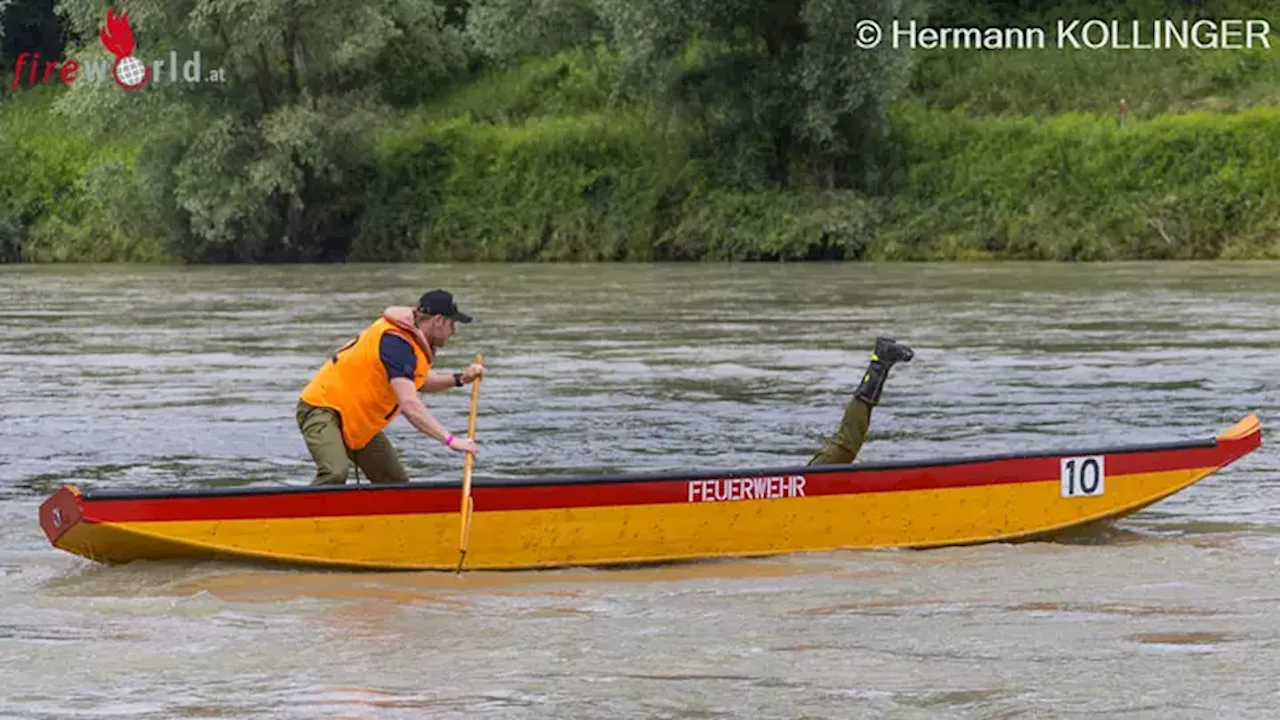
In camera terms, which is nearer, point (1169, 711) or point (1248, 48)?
point (1169, 711)

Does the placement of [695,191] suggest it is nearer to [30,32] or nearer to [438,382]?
[30,32]

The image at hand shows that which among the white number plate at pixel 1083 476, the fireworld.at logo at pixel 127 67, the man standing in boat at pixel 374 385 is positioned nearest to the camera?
the man standing in boat at pixel 374 385

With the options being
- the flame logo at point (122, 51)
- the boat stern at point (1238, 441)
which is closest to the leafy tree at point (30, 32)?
the flame logo at point (122, 51)

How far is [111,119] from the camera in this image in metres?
49.2

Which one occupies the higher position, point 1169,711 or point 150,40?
point 150,40

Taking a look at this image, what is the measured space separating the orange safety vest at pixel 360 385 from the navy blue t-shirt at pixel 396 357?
0.09 m

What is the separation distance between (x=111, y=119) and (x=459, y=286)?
12.4 m

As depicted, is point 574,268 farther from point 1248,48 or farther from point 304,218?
point 1248,48

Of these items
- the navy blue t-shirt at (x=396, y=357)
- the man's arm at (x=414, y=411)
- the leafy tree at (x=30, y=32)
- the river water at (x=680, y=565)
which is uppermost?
the leafy tree at (x=30, y=32)

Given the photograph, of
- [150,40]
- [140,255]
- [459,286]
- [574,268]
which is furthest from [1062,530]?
[140,255]

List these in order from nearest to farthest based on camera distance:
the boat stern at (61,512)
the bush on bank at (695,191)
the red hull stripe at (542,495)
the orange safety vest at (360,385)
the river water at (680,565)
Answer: the river water at (680,565) < the boat stern at (61,512) < the red hull stripe at (542,495) < the orange safety vest at (360,385) < the bush on bank at (695,191)

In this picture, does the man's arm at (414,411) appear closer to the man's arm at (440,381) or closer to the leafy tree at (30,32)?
the man's arm at (440,381)

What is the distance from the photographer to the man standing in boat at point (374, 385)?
11.7 m

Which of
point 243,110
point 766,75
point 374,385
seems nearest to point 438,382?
point 374,385
